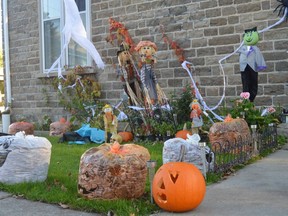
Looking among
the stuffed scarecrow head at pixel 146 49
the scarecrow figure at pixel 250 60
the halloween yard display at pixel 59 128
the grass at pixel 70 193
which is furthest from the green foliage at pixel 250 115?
the halloween yard display at pixel 59 128

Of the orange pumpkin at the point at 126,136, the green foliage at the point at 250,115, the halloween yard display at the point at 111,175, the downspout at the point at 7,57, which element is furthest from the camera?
the downspout at the point at 7,57

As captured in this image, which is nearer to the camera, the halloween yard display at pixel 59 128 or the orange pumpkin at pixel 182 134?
the orange pumpkin at pixel 182 134

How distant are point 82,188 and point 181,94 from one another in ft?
17.8

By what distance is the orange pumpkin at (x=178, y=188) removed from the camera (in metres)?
3.85

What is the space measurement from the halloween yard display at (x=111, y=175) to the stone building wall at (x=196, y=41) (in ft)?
16.6

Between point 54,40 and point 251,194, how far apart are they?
31.6 ft

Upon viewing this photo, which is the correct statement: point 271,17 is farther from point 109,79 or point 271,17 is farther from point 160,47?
point 109,79

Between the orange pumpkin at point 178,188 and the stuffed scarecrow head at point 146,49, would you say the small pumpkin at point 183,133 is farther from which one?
the orange pumpkin at point 178,188

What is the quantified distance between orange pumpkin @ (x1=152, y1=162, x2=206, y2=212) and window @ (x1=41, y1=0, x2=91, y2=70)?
822 cm

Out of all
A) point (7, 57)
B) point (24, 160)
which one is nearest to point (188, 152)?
point (24, 160)

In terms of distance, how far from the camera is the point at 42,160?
5.12 meters

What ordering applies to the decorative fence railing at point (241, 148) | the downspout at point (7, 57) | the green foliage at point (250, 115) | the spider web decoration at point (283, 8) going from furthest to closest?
the downspout at point (7, 57) < the spider web decoration at point (283, 8) < the green foliage at point (250, 115) < the decorative fence railing at point (241, 148)

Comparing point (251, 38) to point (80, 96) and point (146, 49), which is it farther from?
point (80, 96)

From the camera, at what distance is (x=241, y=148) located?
5867 millimetres
